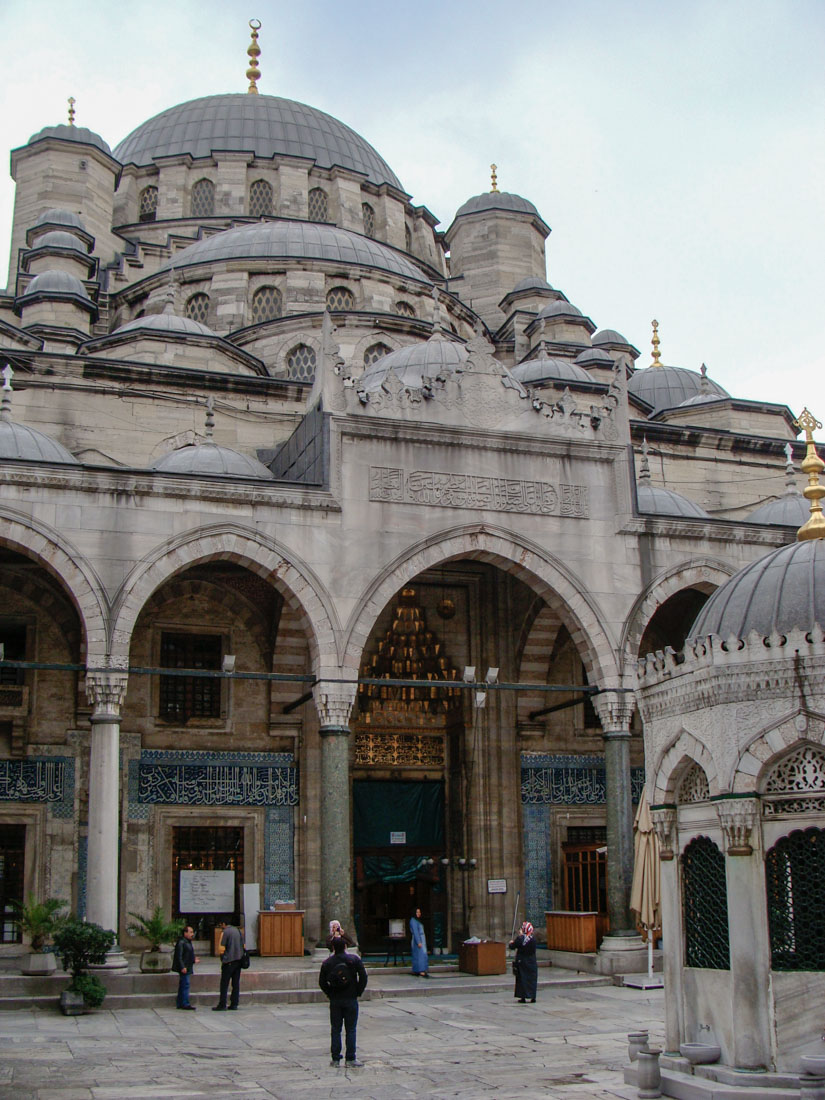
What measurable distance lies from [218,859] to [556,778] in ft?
16.1

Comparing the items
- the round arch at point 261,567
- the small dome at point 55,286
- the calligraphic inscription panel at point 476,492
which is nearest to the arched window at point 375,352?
the small dome at point 55,286

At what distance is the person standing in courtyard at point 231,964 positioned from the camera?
474 inches

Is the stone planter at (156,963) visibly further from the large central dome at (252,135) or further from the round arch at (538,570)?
the large central dome at (252,135)

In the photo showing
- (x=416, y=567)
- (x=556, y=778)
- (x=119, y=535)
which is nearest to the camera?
(x=119, y=535)

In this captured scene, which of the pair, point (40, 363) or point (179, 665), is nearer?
point (179, 665)

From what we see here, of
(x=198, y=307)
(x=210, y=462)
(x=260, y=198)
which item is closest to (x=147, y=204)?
(x=260, y=198)

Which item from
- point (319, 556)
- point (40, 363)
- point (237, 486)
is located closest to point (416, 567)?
point (319, 556)

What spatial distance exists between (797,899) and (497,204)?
2542cm

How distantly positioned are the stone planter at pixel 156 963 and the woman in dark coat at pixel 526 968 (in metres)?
3.61

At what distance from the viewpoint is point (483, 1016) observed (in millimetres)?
11797

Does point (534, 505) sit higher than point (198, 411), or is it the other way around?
point (198, 411)

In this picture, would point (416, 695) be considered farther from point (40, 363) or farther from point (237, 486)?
point (40, 363)

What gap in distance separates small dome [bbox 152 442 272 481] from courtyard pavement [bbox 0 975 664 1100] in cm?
628

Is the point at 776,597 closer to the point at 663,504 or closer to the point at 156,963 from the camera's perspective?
the point at 156,963
